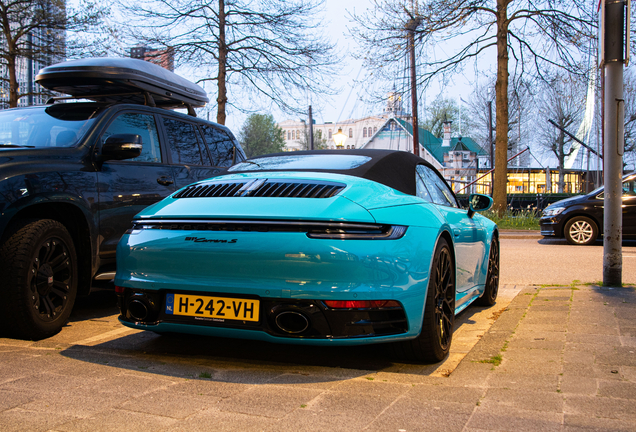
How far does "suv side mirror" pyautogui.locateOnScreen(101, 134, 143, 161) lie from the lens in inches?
185

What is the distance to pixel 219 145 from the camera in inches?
273

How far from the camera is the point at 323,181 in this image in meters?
3.41

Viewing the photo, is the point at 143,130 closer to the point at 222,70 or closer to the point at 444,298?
the point at 444,298

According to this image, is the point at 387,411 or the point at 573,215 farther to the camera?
the point at 573,215

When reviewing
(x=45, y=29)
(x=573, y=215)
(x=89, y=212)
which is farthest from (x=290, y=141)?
(x=89, y=212)

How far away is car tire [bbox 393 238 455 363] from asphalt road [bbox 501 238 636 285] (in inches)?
165

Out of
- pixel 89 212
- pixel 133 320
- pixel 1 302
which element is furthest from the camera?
pixel 89 212

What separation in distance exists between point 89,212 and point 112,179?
1.40 ft

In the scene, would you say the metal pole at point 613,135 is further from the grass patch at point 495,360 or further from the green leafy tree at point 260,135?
the green leafy tree at point 260,135

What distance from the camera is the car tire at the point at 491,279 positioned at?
18.4ft

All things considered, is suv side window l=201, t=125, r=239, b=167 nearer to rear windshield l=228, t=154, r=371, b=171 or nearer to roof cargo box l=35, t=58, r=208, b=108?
roof cargo box l=35, t=58, r=208, b=108

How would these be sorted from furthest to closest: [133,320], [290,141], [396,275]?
[290,141] < [133,320] < [396,275]

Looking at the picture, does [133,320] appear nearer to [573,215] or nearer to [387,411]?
[387,411]

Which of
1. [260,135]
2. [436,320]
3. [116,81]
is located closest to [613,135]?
[436,320]
